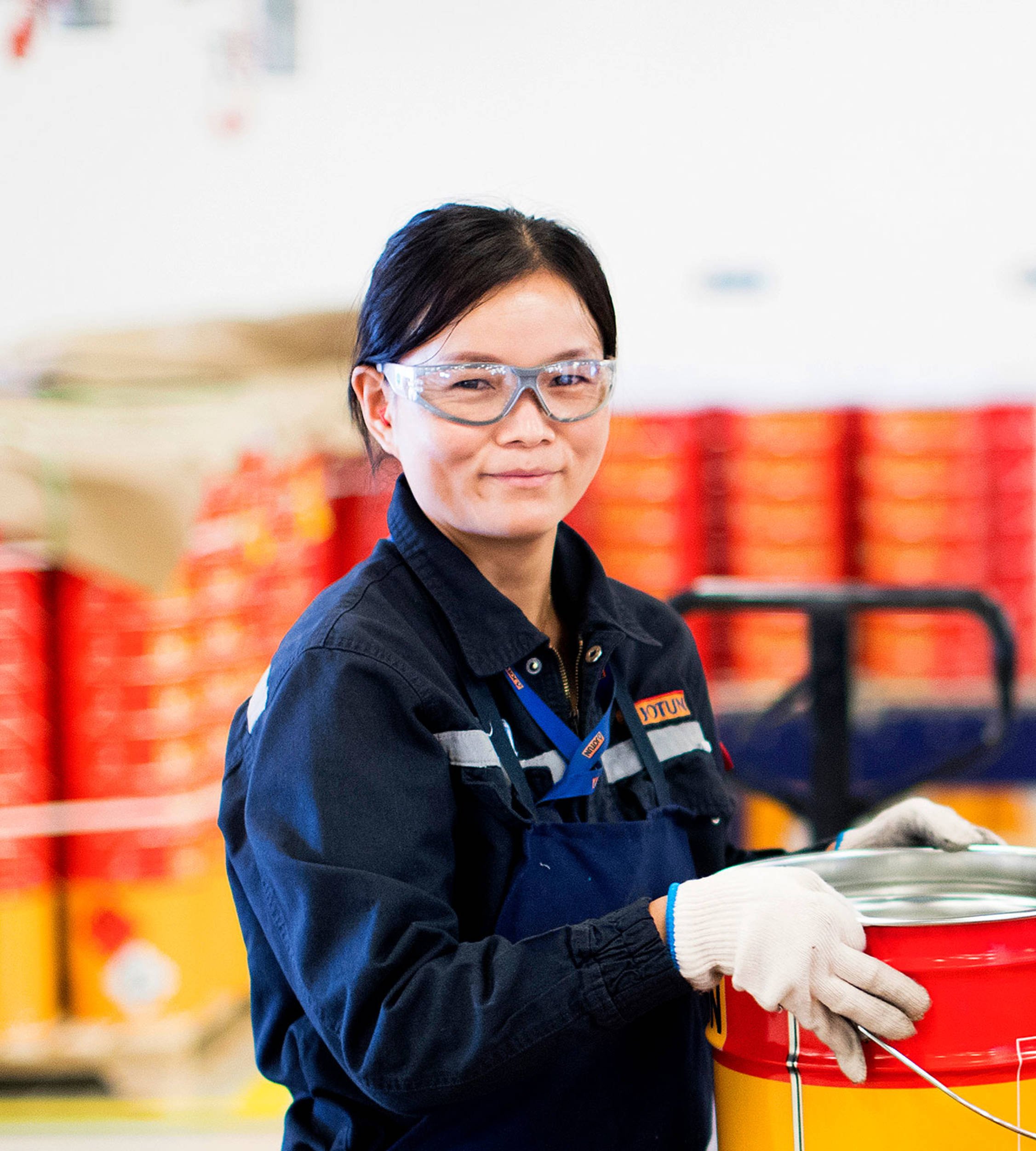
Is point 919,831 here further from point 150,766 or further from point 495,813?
point 150,766

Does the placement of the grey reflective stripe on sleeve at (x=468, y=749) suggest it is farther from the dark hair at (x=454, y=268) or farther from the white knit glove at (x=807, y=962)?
the dark hair at (x=454, y=268)

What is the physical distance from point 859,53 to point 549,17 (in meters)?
0.99

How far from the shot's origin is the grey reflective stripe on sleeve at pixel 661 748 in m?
1.27

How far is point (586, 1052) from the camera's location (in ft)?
3.79

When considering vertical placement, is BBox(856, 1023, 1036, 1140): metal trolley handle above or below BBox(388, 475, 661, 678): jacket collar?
below

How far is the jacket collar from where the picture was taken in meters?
1.21

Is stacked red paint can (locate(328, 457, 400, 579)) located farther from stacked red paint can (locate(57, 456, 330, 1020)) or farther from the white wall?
the white wall

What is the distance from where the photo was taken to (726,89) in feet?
14.3

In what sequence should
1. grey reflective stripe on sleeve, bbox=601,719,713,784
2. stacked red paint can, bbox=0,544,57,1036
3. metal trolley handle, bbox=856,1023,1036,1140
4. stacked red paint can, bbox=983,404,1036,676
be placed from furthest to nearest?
stacked red paint can, bbox=983,404,1036,676, stacked red paint can, bbox=0,544,57,1036, grey reflective stripe on sleeve, bbox=601,719,713,784, metal trolley handle, bbox=856,1023,1036,1140

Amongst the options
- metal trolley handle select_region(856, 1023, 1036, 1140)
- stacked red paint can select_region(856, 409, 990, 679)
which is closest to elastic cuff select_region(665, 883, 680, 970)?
metal trolley handle select_region(856, 1023, 1036, 1140)

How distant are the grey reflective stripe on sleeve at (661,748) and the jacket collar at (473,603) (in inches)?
3.8

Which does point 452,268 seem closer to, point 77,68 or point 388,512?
point 388,512

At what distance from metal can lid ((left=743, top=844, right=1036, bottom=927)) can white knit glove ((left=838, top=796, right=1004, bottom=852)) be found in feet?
0.05

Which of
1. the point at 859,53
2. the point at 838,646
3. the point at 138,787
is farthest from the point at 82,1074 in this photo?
the point at 859,53
